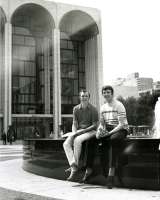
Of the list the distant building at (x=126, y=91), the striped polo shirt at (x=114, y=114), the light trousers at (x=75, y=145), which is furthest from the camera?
the distant building at (x=126, y=91)

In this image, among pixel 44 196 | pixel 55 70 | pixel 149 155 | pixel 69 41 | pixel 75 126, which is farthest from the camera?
pixel 69 41

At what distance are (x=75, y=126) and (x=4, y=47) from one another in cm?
4222

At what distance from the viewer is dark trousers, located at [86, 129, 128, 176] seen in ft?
19.8

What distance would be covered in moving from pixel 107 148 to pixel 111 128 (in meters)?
0.34

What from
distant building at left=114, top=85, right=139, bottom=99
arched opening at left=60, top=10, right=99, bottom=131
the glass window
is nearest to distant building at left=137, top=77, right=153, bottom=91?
distant building at left=114, top=85, right=139, bottom=99

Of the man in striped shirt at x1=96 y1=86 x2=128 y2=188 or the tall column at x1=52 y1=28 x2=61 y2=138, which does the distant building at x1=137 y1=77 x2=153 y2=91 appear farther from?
the man in striped shirt at x1=96 y1=86 x2=128 y2=188

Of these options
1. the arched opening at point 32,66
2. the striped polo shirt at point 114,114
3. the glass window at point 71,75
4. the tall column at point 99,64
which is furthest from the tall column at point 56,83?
the striped polo shirt at point 114,114

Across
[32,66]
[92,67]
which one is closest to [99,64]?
[92,67]

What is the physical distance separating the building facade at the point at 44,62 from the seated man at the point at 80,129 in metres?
40.7

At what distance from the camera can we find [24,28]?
Answer: 170ft

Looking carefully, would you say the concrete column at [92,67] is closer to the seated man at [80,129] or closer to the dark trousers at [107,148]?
the seated man at [80,129]

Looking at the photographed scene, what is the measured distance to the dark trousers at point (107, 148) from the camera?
19.8 ft

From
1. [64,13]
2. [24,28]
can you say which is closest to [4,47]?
[24,28]

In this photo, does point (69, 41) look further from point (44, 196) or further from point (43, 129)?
point (44, 196)
